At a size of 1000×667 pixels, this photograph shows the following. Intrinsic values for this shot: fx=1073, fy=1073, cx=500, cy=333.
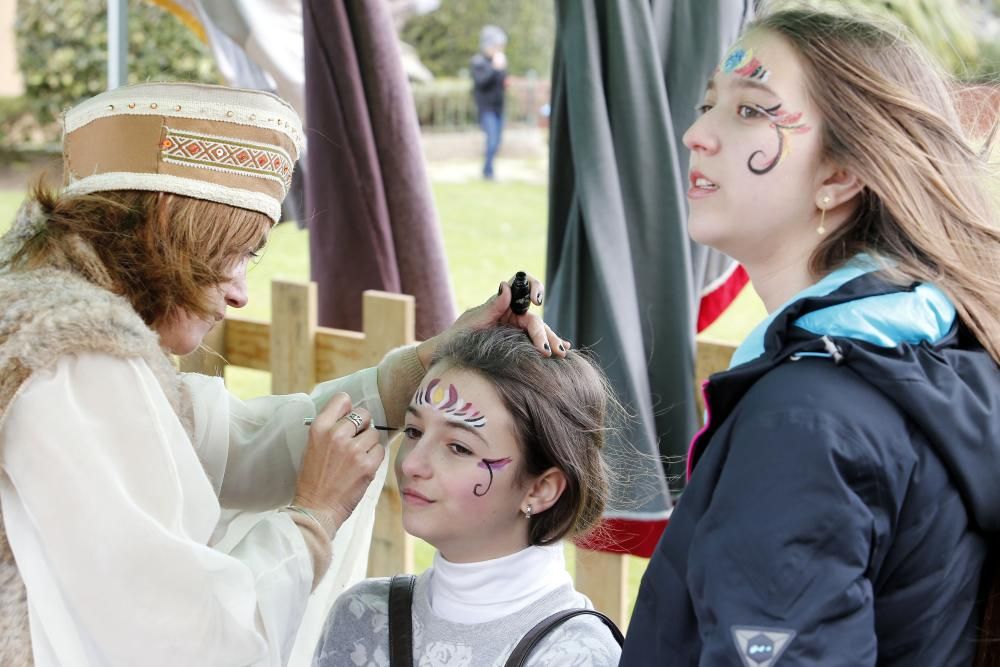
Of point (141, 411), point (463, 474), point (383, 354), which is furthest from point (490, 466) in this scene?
point (383, 354)

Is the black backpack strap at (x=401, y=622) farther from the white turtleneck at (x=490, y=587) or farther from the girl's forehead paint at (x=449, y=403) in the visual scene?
the girl's forehead paint at (x=449, y=403)

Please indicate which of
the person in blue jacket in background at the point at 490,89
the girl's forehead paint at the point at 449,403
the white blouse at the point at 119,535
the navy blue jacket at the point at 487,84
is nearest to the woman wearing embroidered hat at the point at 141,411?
the white blouse at the point at 119,535

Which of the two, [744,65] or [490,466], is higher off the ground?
[744,65]

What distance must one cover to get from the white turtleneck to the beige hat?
66cm

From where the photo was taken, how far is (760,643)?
1.11 m

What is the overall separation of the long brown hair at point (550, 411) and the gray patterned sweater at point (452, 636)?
143 millimetres

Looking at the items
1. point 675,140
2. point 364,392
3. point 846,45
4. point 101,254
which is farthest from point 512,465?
point 675,140

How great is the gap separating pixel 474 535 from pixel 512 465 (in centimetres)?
13

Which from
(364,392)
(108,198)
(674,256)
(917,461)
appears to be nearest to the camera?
(917,461)

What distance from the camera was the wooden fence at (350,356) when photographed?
271 cm

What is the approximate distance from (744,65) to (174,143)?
31.7 inches

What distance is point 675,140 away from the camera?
240 cm

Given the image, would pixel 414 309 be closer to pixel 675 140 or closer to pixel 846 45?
pixel 675 140

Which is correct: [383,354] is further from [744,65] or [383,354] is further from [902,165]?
[902,165]
